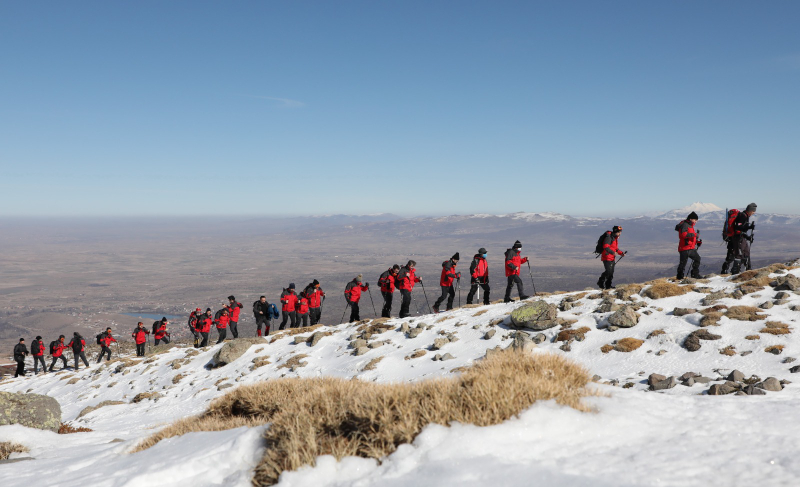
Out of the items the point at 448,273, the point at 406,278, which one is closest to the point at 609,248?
the point at 448,273

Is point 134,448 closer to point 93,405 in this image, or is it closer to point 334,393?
point 334,393

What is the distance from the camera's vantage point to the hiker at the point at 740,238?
49.6 feet

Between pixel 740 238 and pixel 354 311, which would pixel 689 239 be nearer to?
pixel 740 238

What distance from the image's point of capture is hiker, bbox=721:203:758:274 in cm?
1513

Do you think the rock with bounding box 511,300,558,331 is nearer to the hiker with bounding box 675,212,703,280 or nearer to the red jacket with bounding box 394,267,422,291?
the hiker with bounding box 675,212,703,280

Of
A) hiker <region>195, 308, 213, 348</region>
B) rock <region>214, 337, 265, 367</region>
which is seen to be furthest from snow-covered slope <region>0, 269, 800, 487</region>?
hiker <region>195, 308, 213, 348</region>

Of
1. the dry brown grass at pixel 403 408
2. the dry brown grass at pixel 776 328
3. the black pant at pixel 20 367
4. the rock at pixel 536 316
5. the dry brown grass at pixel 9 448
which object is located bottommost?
the black pant at pixel 20 367

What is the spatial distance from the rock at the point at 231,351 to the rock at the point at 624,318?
56.6 ft

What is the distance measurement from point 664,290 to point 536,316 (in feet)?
16.0

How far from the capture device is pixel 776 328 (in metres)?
11.2

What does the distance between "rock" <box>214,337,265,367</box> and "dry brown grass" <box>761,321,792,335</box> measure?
20987 mm

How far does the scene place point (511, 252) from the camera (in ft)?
59.9

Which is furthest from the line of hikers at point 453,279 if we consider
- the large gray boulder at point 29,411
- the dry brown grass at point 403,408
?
the large gray boulder at point 29,411

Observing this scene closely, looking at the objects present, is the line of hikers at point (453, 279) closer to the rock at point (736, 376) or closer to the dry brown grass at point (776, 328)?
the dry brown grass at point (776, 328)
